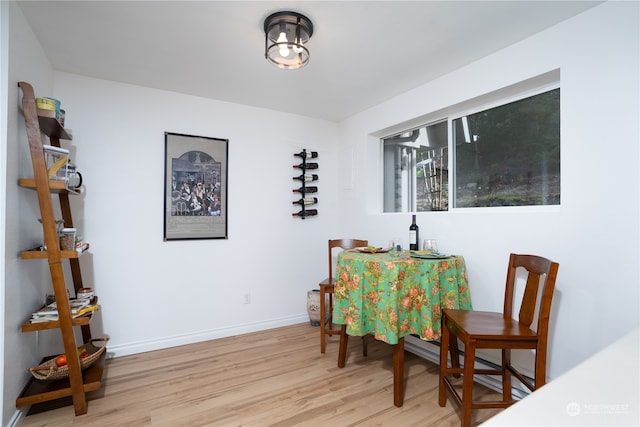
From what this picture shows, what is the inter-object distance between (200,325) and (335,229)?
6.04 feet

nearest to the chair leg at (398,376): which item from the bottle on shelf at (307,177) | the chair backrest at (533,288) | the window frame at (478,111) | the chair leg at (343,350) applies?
the chair leg at (343,350)

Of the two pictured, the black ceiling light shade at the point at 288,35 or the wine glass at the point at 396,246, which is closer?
the black ceiling light shade at the point at 288,35

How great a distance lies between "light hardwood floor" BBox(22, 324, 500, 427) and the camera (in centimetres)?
182

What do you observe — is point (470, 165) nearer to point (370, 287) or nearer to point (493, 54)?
point (493, 54)

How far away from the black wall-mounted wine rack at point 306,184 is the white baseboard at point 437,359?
173 centimetres

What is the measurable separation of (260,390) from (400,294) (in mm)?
1186

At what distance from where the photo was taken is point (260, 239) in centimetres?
336

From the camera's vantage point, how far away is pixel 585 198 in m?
1.75

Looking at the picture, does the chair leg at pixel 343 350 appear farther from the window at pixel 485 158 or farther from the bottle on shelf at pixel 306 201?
the bottle on shelf at pixel 306 201

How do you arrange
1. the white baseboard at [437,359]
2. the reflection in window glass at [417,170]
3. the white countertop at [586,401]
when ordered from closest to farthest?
the white countertop at [586,401], the white baseboard at [437,359], the reflection in window glass at [417,170]

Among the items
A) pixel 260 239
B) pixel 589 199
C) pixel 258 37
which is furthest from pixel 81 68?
pixel 589 199

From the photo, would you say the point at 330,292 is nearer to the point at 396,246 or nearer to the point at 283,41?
the point at 396,246

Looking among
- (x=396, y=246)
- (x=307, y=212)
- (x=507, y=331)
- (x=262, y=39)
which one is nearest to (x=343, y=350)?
(x=396, y=246)

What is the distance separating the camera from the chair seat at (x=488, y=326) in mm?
1594
